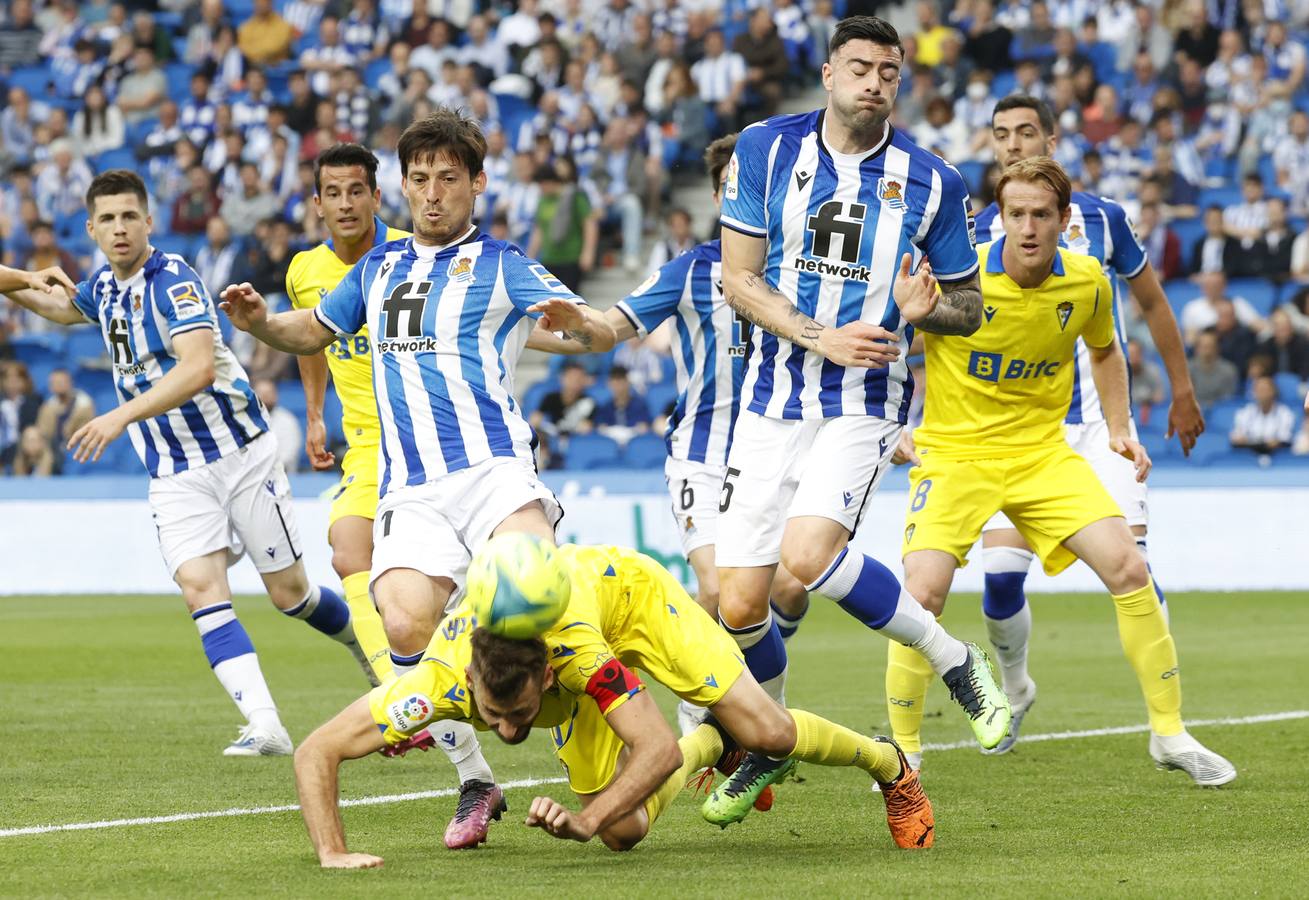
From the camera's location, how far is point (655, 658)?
5.73 m

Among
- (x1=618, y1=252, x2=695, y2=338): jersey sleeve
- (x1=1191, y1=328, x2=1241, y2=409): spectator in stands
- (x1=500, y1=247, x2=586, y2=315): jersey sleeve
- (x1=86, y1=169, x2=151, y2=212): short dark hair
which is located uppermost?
(x1=86, y1=169, x2=151, y2=212): short dark hair

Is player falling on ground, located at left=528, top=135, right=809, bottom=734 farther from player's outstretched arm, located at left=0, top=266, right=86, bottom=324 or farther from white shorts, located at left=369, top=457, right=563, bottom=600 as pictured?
player's outstretched arm, located at left=0, top=266, right=86, bottom=324

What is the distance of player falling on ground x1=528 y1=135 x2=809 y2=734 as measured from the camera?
828 centimetres

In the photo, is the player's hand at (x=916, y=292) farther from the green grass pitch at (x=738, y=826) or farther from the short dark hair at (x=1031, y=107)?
the short dark hair at (x=1031, y=107)

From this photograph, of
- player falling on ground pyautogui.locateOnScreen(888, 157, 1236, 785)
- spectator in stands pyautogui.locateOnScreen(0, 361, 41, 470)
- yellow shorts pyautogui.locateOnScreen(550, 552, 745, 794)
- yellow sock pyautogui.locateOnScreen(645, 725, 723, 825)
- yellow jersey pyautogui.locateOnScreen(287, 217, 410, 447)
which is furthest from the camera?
spectator in stands pyautogui.locateOnScreen(0, 361, 41, 470)

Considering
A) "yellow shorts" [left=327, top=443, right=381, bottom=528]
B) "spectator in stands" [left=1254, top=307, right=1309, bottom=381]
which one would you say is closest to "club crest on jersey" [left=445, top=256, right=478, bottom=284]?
"yellow shorts" [left=327, top=443, right=381, bottom=528]

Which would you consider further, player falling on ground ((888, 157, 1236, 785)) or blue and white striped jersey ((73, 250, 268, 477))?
blue and white striped jersey ((73, 250, 268, 477))

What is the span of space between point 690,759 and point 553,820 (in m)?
1.38

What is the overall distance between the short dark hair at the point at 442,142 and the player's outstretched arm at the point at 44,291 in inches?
99.4

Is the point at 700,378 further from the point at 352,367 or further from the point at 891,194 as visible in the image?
the point at 891,194

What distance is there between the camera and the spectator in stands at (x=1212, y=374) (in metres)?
18.0

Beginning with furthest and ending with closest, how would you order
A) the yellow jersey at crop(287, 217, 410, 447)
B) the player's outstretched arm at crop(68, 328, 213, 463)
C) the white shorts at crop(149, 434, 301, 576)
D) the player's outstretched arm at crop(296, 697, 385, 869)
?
the white shorts at crop(149, 434, 301, 576), the yellow jersey at crop(287, 217, 410, 447), the player's outstretched arm at crop(68, 328, 213, 463), the player's outstretched arm at crop(296, 697, 385, 869)

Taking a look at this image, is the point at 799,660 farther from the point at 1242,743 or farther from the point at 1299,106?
the point at 1299,106

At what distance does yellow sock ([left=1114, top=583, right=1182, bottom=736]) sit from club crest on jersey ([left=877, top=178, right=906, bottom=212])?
187cm
